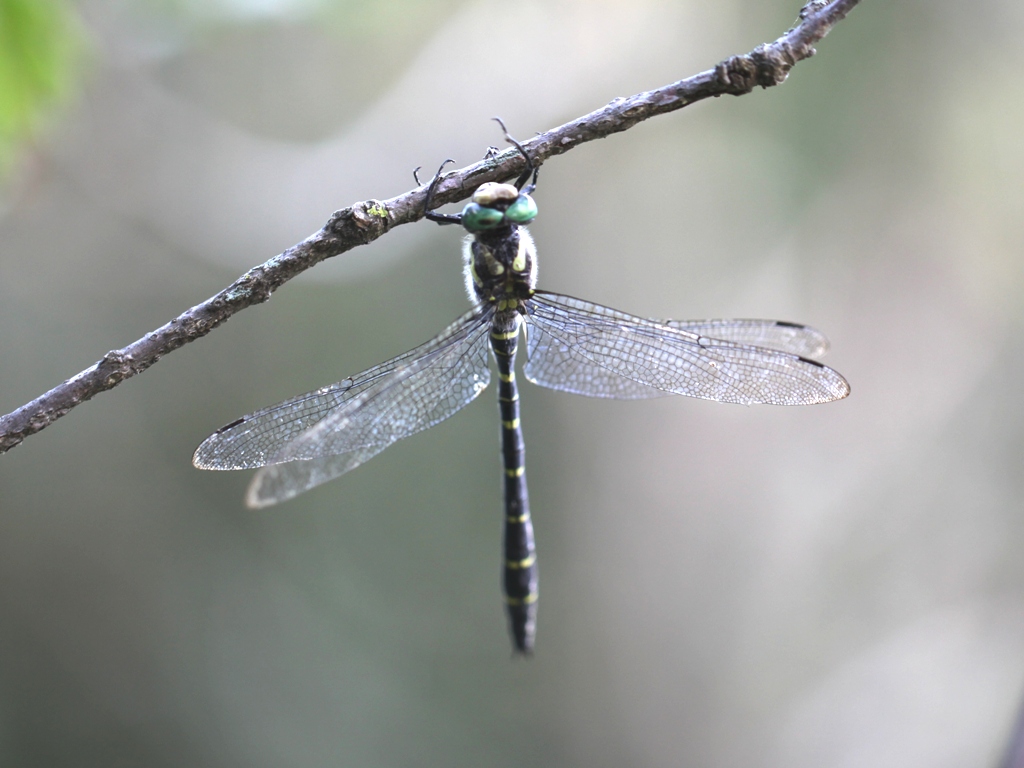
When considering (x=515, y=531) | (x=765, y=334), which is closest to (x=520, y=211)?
(x=765, y=334)

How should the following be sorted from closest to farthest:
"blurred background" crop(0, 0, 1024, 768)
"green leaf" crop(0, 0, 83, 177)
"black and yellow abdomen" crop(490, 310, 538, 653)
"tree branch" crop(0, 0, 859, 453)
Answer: "tree branch" crop(0, 0, 859, 453)
"green leaf" crop(0, 0, 83, 177)
"black and yellow abdomen" crop(490, 310, 538, 653)
"blurred background" crop(0, 0, 1024, 768)

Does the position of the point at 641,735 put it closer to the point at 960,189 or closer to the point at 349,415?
the point at 349,415

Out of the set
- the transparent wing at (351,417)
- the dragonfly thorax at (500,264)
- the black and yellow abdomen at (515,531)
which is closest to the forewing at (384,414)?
the transparent wing at (351,417)

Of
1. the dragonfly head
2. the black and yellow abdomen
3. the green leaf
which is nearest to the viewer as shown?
the green leaf

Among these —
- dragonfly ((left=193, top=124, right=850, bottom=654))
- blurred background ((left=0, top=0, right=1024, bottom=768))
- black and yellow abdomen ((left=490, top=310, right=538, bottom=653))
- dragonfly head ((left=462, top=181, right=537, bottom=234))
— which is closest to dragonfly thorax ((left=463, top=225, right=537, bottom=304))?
dragonfly ((left=193, top=124, right=850, bottom=654))

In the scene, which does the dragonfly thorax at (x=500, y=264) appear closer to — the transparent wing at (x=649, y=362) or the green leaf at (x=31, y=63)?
the transparent wing at (x=649, y=362)

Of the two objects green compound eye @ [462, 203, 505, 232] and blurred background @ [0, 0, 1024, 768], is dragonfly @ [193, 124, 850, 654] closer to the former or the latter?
green compound eye @ [462, 203, 505, 232]

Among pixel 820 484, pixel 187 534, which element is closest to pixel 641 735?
pixel 820 484

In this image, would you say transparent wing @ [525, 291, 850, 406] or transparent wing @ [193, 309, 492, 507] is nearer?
transparent wing @ [193, 309, 492, 507]

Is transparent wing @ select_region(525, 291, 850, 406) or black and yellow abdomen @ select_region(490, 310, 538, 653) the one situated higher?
transparent wing @ select_region(525, 291, 850, 406)
